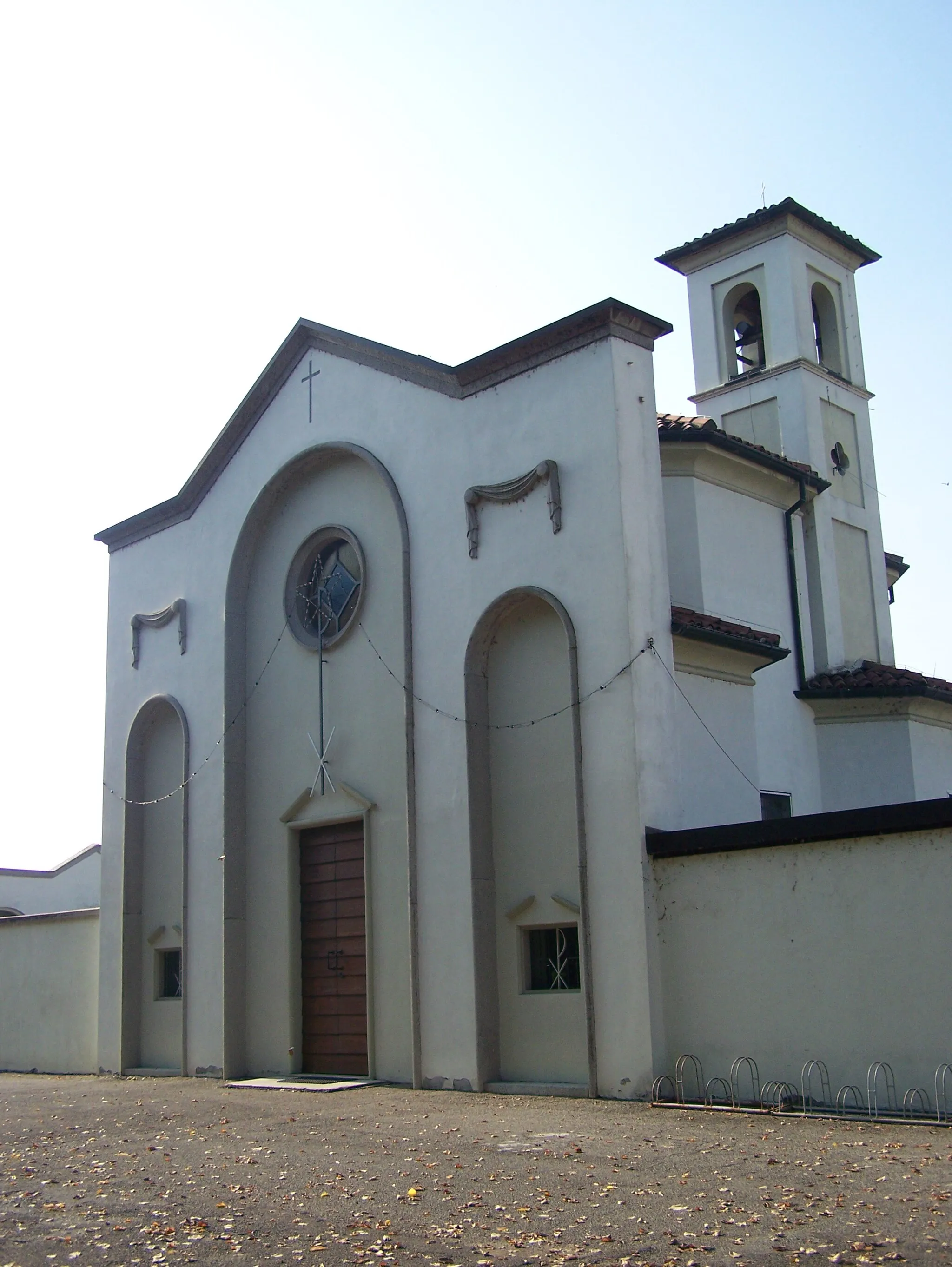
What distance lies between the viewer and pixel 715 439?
16953mm

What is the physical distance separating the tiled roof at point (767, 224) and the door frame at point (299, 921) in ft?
38.4

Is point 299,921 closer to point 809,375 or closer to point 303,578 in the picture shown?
point 303,578


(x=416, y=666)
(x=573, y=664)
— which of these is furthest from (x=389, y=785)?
(x=573, y=664)

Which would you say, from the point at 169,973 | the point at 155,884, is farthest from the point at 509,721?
the point at 169,973

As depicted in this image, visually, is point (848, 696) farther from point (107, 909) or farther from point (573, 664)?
point (107, 909)

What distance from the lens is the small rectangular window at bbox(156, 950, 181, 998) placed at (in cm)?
1920

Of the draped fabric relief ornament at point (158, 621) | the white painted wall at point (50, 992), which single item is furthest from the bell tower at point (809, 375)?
the white painted wall at point (50, 992)

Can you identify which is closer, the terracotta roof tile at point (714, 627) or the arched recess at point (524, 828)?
the arched recess at point (524, 828)

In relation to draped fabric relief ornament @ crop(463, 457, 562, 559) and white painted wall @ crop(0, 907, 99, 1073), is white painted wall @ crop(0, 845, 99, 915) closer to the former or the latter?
white painted wall @ crop(0, 907, 99, 1073)

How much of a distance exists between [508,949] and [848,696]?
648 centimetres

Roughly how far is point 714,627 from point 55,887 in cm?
2710

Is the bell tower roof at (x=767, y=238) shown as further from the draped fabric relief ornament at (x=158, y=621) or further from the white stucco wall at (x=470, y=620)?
the draped fabric relief ornament at (x=158, y=621)

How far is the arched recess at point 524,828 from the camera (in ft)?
44.0

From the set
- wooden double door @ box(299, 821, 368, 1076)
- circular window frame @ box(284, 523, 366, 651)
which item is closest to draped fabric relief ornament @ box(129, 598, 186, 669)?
circular window frame @ box(284, 523, 366, 651)
